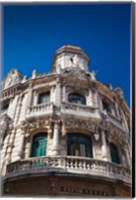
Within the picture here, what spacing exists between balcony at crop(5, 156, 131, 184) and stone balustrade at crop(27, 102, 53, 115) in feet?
6.92

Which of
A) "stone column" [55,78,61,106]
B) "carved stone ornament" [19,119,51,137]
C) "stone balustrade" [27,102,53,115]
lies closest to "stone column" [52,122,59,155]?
"carved stone ornament" [19,119,51,137]

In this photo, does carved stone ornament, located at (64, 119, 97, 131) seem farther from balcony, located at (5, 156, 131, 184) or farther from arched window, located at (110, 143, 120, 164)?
balcony, located at (5, 156, 131, 184)

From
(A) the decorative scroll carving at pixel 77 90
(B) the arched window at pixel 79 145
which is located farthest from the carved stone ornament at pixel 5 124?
(A) the decorative scroll carving at pixel 77 90

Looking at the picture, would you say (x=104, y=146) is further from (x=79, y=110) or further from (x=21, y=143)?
(x=21, y=143)

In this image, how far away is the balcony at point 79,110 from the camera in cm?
941

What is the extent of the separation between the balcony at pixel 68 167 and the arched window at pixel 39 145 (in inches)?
30.7

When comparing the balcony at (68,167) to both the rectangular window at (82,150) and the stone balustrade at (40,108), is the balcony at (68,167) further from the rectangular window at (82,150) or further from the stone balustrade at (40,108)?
the stone balustrade at (40,108)

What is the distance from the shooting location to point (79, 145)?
8.87 metres

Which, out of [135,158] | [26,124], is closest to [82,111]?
[26,124]

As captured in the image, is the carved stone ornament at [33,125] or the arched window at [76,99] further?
the arched window at [76,99]

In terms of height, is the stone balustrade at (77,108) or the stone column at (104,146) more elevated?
the stone balustrade at (77,108)

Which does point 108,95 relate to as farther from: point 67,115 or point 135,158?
point 135,158

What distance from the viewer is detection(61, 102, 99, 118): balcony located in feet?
30.9

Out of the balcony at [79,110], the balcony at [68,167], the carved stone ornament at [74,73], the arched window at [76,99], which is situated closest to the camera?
the balcony at [68,167]
